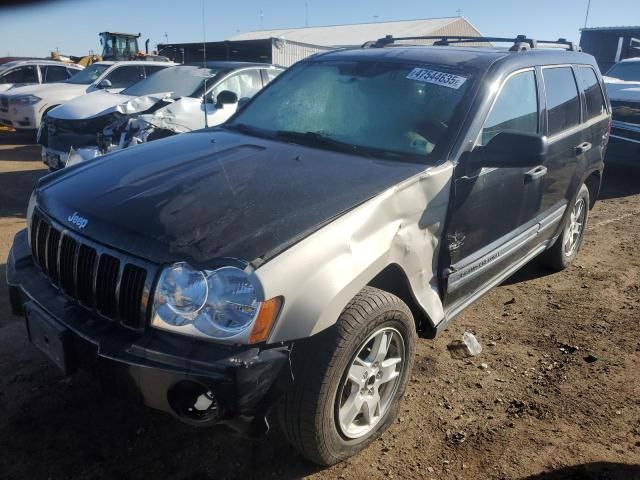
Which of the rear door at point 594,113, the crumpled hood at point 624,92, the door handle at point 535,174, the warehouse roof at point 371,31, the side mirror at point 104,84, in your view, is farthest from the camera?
the warehouse roof at point 371,31

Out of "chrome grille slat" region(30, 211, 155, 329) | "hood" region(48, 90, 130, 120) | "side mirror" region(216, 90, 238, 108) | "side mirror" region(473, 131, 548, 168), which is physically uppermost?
"chrome grille slat" region(30, 211, 155, 329)

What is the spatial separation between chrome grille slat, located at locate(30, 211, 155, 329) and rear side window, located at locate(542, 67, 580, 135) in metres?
2.95

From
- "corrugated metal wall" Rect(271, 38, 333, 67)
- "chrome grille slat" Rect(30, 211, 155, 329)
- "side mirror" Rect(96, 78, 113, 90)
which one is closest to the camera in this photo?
"chrome grille slat" Rect(30, 211, 155, 329)

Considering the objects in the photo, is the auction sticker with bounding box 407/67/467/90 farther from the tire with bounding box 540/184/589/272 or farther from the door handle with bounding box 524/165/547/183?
the tire with bounding box 540/184/589/272

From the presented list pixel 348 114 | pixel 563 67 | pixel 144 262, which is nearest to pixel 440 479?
pixel 144 262

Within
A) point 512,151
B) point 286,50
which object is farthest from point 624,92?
point 286,50

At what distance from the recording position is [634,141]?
814cm

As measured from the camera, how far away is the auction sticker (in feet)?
10.1

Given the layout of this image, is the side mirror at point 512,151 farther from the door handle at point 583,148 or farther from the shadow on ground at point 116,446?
the shadow on ground at point 116,446

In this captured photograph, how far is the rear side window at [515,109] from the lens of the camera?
121 inches

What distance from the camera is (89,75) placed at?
1162 cm

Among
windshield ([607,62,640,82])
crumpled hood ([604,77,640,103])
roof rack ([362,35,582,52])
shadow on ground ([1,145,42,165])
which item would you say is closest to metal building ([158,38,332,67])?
shadow on ground ([1,145,42,165])

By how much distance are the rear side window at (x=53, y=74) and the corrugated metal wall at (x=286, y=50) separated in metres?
8.29

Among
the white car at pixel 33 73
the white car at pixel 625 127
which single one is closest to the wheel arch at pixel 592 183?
the white car at pixel 625 127
